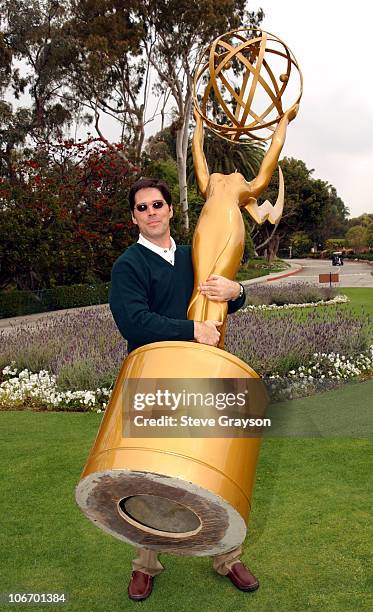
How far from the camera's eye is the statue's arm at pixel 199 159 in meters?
2.87

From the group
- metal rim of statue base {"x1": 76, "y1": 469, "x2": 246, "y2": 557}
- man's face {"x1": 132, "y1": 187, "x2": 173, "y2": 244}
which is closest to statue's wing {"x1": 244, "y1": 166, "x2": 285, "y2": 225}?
man's face {"x1": 132, "y1": 187, "x2": 173, "y2": 244}

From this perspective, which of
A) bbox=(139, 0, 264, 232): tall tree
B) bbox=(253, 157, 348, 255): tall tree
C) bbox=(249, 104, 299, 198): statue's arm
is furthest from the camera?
bbox=(253, 157, 348, 255): tall tree

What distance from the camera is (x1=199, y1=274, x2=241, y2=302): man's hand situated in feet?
8.33

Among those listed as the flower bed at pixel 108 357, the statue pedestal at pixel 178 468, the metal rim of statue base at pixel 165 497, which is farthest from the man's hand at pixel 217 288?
the flower bed at pixel 108 357

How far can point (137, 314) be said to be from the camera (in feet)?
8.19

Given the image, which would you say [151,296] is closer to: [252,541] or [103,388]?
[252,541]

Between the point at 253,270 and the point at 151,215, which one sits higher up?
the point at 151,215

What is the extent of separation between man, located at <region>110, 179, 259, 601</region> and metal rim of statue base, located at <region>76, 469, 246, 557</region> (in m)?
0.59

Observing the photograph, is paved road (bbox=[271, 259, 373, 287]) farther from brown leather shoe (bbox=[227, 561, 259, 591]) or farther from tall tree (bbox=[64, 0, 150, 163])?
brown leather shoe (bbox=[227, 561, 259, 591])

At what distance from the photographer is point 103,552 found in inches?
140

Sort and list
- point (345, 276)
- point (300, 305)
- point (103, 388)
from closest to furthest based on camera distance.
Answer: point (103, 388)
point (300, 305)
point (345, 276)

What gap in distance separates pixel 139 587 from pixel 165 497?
116 centimetres

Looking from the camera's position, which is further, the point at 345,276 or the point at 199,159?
the point at 345,276

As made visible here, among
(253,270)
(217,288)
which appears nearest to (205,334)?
(217,288)
